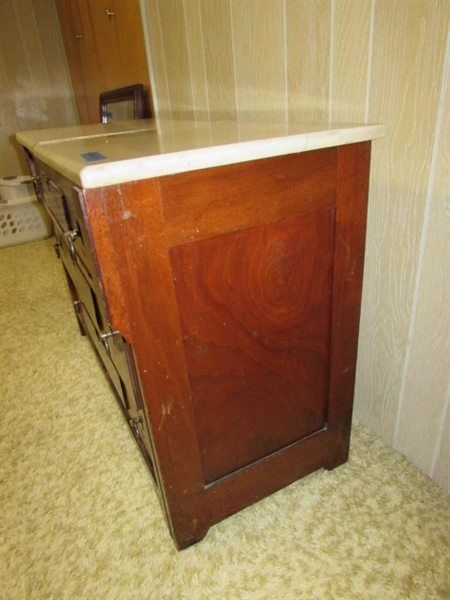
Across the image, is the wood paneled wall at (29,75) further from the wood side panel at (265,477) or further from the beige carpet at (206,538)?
the wood side panel at (265,477)

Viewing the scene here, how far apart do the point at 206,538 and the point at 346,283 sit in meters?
0.61

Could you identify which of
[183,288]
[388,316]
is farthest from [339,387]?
[183,288]

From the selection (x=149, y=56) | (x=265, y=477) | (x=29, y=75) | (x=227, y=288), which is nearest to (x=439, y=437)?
(x=265, y=477)

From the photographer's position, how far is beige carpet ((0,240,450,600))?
0.76 metres

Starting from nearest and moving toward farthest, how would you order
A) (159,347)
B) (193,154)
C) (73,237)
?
(193,154) < (159,347) < (73,237)

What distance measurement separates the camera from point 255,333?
74cm

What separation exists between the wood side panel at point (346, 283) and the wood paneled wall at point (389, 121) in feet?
0.40

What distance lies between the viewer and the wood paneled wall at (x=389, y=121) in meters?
0.70

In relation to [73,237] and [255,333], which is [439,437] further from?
[73,237]

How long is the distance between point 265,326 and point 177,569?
1.69ft

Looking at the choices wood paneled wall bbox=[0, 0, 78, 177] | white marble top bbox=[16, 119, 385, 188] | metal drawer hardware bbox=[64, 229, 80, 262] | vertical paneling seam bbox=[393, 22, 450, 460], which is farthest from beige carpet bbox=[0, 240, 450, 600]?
wood paneled wall bbox=[0, 0, 78, 177]

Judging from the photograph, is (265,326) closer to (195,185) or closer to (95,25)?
(195,185)

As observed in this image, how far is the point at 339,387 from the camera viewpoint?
879mm

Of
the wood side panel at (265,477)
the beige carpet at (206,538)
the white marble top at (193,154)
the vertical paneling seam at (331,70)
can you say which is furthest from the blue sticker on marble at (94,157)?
the beige carpet at (206,538)
